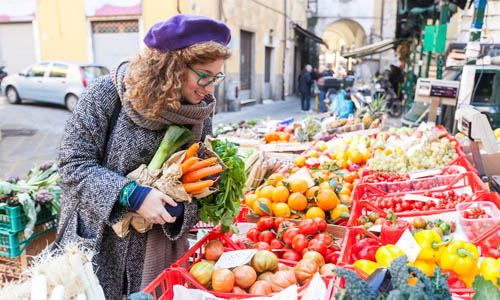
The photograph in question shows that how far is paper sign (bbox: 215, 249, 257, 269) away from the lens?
180 cm

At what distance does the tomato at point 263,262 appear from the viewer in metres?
1.81

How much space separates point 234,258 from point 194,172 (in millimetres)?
481

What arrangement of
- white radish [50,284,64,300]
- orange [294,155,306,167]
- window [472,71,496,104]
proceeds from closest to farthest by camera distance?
white radish [50,284,64,300] → orange [294,155,306,167] → window [472,71,496,104]

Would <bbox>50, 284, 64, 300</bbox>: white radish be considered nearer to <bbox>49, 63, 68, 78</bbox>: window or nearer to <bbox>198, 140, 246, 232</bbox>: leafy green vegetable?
<bbox>198, 140, 246, 232</bbox>: leafy green vegetable

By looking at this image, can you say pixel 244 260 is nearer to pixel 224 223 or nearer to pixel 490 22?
pixel 224 223

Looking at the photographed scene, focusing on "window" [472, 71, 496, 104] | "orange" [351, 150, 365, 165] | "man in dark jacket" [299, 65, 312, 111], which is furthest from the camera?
"man in dark jacket" [299, 65, 312, 111]

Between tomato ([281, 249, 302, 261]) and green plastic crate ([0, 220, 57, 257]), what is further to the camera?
green plastic crate ([0, 220, 57, 257])

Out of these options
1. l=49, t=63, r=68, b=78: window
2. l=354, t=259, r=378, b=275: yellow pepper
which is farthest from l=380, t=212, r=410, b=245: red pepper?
l=49, t=63, r=68, b=78: window

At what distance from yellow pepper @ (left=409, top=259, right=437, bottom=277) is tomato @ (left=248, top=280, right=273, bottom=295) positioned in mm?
637

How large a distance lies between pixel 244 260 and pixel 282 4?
20.9 m

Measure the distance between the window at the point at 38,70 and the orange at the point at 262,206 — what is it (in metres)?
11.9

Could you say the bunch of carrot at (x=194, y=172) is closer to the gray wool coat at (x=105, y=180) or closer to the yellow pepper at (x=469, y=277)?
the gray wool coat at (x=105, y=180)

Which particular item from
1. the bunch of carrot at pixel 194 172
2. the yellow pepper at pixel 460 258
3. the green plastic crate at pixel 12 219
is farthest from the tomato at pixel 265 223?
the green plastic crate at pixel 12 219

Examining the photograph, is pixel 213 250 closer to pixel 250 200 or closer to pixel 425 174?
pixel 250 200
